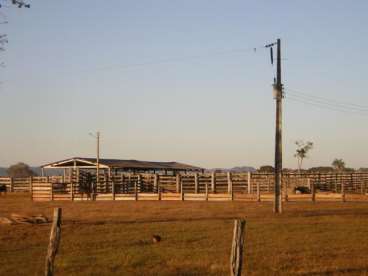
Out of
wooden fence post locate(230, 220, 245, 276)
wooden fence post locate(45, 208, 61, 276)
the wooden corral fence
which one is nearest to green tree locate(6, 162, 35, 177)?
the wooden corral fence

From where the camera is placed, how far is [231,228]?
23422mm

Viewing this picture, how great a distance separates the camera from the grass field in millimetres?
14570

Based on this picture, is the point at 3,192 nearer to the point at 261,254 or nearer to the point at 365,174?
the point at 365,174

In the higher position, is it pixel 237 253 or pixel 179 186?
pixel 179 186

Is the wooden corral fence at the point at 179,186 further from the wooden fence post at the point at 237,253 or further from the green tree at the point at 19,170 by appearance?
the green tree at the point at 19,170

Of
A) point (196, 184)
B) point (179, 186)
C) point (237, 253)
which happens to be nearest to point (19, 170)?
point (179, 186)

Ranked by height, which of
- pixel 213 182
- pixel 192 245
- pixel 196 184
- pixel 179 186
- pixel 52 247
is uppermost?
pixel 213 182

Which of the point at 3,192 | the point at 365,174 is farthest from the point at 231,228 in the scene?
the point at 3,192

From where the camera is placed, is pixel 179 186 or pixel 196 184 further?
pixel 179 186

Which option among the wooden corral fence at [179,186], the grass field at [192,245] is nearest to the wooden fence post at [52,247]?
the grass field at [192,245]

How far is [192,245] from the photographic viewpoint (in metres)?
18.7

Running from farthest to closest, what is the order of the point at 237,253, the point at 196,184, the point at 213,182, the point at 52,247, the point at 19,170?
1. the point at 19,170
2. the point at 213,182
3. the point at 196,184
4. the point at 52,247
5. the point at 237,253

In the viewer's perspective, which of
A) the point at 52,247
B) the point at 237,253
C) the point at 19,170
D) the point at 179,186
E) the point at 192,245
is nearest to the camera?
the point at 237,253

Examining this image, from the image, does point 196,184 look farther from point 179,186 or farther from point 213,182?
point 179,186
